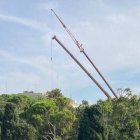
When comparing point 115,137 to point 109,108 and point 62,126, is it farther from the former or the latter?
point 62,126

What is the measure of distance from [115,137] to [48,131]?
20.7 meters

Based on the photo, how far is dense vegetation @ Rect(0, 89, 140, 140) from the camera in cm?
7350

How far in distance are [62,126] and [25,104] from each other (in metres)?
26.6

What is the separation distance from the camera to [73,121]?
90.7 metres

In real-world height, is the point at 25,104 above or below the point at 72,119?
above

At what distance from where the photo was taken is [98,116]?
73750mm

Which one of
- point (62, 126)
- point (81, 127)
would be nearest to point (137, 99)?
point (81, 127)

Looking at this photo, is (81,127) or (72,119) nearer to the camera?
(81,127)

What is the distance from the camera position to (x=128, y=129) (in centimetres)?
7488

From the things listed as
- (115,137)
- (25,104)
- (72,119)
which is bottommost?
(115,137)

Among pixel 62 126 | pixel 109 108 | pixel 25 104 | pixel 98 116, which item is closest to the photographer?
pixel 98 116

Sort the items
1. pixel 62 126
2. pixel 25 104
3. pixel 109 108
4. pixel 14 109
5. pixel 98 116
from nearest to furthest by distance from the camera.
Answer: pixel 98 116
pixel 109 108
pixel 14 109
pixel 62 126
pixel 25 104

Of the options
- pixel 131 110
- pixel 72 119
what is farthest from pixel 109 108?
pixel 72 119

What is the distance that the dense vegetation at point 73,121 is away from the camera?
241 feet
